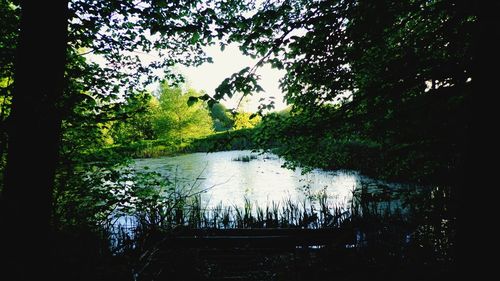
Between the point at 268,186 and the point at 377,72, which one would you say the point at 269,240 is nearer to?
the point at 377,72

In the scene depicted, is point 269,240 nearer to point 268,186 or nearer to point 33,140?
point 33,140

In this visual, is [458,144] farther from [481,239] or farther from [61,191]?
[61,191]

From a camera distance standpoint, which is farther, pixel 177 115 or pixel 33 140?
pixel 177 115

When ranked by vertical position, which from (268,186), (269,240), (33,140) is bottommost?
(268,186)

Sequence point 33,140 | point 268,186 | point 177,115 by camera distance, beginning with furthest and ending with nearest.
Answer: point 177,115, point 268,186, point 33,140

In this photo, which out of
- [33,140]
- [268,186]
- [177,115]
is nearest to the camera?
[33,140]

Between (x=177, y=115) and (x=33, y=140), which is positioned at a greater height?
(x=177, y=115)

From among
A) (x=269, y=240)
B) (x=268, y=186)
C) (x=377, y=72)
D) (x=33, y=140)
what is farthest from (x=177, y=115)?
(x=33, y=140)

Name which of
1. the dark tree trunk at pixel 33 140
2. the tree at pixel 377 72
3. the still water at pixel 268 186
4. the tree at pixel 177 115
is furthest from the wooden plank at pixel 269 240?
the tree at pixel 177 115

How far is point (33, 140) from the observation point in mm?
1789

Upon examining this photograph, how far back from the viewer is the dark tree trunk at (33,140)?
1.70 metres

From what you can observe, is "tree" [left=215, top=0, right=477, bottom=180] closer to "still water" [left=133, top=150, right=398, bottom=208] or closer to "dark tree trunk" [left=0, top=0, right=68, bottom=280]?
"dark tree trunk" [left=0, top=0, right=68, bottom=280]

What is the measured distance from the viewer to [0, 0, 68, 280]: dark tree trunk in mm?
1700

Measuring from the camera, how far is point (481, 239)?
2121mm
